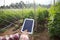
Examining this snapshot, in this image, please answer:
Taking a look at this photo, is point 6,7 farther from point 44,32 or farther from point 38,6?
point 44,32

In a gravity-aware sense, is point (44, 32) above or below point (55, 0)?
below

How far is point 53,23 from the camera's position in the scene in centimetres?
180

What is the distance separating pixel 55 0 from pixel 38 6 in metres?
0.22

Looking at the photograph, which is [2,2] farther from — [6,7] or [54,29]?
[54,29]

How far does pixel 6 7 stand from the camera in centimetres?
205

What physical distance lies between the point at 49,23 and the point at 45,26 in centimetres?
10

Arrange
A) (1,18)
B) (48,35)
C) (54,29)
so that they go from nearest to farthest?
1. (54,29)
2. (48,35)
3. (1,18)

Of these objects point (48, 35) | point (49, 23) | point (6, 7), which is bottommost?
point (48, 35)

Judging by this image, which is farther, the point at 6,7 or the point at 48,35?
the point at 6,7

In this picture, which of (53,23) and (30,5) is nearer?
(53,23)

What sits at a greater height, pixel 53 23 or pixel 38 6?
pixel 38 6

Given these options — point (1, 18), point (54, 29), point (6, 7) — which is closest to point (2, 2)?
point (6, 7)

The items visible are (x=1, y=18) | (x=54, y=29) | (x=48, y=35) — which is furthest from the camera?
(x=1, y=18)

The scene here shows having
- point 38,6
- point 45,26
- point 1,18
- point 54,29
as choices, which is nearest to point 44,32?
point 45,26
